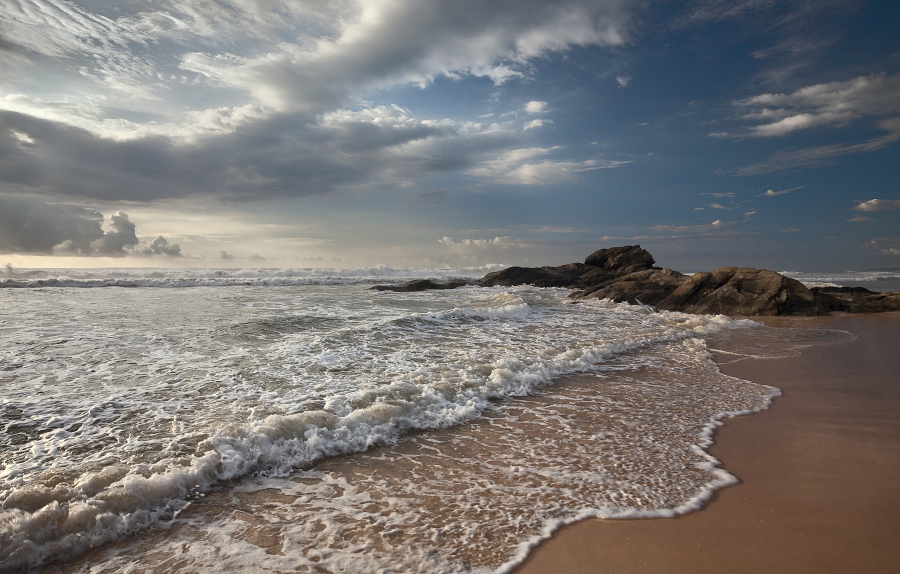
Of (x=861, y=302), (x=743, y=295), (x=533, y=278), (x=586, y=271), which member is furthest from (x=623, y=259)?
(x=743, y=295)

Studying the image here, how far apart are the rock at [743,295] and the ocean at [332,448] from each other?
26.9ft

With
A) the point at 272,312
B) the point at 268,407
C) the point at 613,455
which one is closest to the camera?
the point at 613,455

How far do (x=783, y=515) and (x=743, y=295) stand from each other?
644 inches

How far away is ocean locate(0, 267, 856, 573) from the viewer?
2.83 m

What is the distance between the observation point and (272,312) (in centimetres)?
1389

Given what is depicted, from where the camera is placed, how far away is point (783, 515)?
3053mm

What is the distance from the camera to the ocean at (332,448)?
283 cm

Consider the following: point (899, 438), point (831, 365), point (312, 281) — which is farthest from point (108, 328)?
point (312, 281)

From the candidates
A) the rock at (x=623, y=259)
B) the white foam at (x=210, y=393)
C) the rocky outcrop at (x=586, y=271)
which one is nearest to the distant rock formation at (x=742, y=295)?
the white foam at (x=210, y=393)

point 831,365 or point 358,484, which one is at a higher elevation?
point 831,365

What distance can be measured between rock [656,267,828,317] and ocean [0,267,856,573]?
820 cm

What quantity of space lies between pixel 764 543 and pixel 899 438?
3.15 meters

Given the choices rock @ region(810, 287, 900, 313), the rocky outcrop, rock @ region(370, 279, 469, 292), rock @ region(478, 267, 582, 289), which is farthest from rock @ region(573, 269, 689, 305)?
rock @ region(370, 279, 469, 292)

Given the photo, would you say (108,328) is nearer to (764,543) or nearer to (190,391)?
(190,391)
